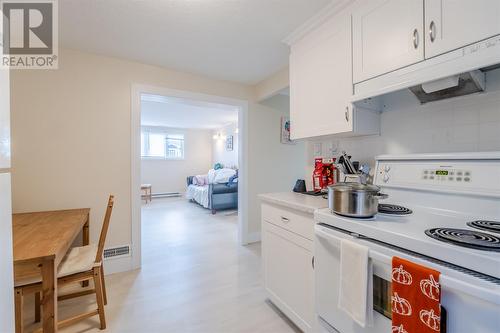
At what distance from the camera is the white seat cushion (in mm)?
1438

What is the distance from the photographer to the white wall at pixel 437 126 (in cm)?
107

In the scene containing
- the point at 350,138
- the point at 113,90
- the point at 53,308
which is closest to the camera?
the point at 53,308

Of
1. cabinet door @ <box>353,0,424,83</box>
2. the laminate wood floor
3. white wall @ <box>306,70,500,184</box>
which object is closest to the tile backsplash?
white wall @ <box>306,70,500,184</box>

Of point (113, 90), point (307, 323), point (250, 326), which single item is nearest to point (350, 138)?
point (307, 323)

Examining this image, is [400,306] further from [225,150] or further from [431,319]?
[225,150]

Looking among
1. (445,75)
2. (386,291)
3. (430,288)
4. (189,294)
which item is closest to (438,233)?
(430,288)

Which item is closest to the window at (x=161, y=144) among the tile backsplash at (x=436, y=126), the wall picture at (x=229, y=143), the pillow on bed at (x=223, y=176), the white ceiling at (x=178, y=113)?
Answer: the white ceiling at (x=178, y=113)

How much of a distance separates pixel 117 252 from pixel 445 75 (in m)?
3.01

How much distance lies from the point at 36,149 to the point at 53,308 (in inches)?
62.3

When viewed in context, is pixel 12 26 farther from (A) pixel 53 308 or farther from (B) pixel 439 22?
(B) pixel 439 22

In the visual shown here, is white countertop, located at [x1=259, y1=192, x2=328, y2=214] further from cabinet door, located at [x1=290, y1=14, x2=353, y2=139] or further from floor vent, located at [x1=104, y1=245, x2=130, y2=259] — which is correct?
floor vent, located at [x1=104, y1=245, x2=130, y2=259]

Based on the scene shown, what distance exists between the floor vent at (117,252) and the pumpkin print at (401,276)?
2529mm

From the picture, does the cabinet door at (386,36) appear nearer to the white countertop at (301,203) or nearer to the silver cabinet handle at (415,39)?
the silver cabinet handle at (415,39)

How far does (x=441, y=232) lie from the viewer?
2.57 ft
